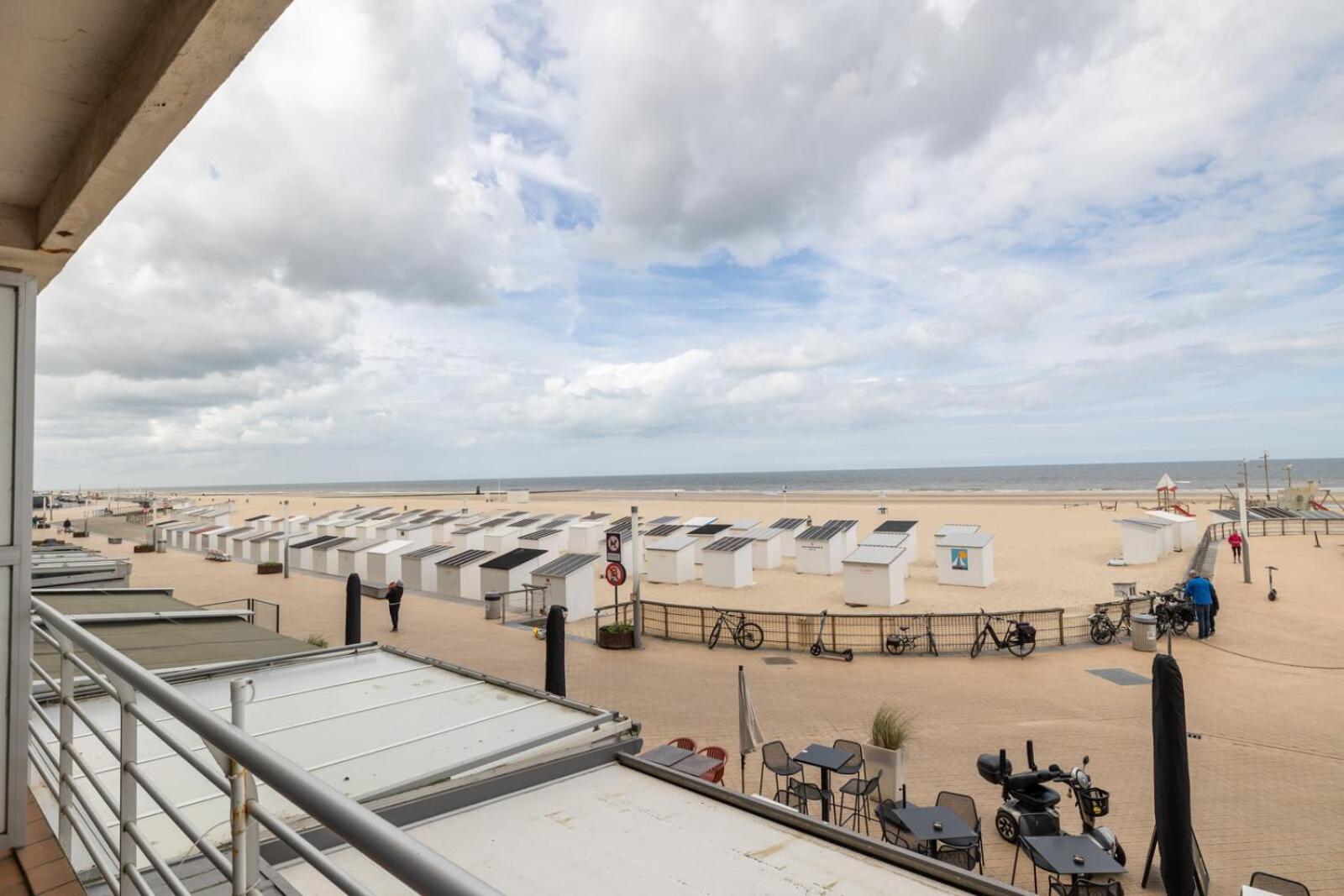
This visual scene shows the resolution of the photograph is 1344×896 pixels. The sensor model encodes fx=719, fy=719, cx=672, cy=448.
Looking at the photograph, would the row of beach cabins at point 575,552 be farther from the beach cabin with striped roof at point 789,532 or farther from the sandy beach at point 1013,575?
the sandy beach at point 1013,575

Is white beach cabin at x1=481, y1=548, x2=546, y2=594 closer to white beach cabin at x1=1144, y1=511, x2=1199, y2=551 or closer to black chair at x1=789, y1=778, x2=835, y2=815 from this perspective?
black chair at x1=789, y1=778, x2=835, y2=815

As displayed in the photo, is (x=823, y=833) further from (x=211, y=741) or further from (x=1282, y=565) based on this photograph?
(x=1282, y=565)

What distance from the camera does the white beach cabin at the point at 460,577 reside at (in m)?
24.8

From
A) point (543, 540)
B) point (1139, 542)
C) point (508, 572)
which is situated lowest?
point (1139, 542)

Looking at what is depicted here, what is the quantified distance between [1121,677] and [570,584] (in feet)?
46.2

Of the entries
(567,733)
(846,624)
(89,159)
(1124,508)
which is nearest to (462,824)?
(567,733)

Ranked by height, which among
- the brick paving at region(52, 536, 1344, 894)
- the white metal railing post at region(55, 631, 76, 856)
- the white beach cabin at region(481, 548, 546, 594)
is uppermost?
the white metal railing post at region(55, 631, 76, 856)

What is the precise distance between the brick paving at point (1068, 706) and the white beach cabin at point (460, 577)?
2524mm

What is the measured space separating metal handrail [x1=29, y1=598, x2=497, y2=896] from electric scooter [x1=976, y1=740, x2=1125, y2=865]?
26.8 ft

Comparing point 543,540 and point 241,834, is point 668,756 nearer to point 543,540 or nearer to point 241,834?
point 241,834

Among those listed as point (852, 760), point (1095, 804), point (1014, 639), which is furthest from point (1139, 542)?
point (852, 760)

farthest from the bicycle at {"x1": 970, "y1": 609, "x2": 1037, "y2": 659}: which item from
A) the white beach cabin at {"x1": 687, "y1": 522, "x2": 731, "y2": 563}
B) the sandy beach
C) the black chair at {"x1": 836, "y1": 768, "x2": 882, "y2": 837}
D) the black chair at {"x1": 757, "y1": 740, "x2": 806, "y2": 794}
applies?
the white beach cabin at {"x1": 687, "y1": 522, "x2": 731, "y2": 563}

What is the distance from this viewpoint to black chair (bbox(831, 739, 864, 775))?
8.79m

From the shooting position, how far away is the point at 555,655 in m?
11.6
